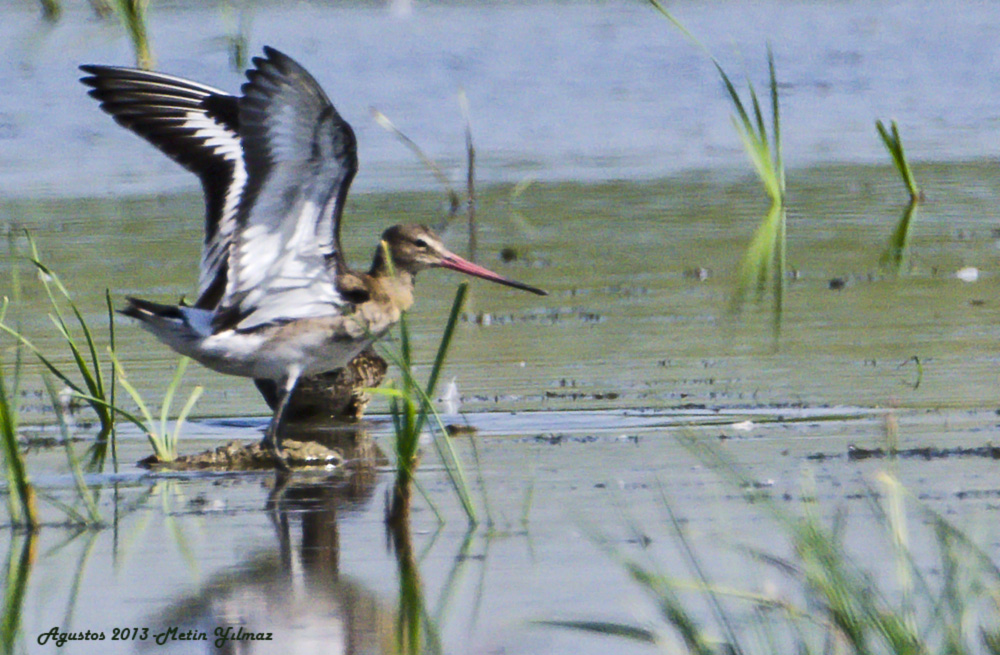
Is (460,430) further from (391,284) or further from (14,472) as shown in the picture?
(14,472)

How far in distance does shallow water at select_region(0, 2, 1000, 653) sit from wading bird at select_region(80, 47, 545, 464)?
387mm

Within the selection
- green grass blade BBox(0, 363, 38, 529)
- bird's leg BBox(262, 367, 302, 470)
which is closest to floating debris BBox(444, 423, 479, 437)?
bird's leg BBox(262, 367, 302, 470)

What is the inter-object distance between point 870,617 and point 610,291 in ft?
19.6

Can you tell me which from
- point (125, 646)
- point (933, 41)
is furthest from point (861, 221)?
point (933, 41)

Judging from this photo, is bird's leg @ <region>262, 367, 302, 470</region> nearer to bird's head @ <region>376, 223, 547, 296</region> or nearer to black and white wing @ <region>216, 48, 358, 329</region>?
black and white wing @ <region>216, 48, 358, 329</region>

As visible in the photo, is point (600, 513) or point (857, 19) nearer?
point (600, 513)

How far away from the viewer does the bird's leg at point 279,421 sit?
618 centimetres

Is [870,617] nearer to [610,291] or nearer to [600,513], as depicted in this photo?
[600,513]

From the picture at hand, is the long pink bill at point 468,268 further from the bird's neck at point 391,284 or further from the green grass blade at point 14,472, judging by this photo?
the green grass blade at point 14,472

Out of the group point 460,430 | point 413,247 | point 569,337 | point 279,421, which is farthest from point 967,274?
point 279,421

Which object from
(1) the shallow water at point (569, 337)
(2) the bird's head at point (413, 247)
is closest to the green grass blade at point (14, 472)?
(1) the shallow water at point (569, 337)

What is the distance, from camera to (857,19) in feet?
73.2

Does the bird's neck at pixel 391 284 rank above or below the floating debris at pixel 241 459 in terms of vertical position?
above

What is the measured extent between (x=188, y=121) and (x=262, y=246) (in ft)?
2.12
